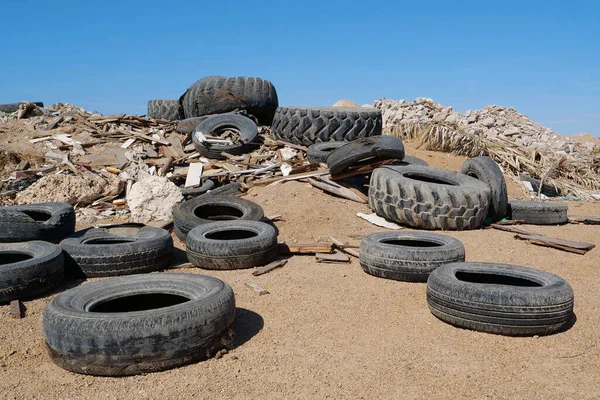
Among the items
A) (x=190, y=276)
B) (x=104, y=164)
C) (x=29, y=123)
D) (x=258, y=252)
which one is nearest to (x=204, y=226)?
(x=258, y=252)

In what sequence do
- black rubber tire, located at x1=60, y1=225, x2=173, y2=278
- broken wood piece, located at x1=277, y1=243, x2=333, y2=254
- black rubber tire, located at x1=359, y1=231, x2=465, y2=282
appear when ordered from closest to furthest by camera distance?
black rubber tire, located at x1=359, y1=231, x2=465, y2=282 < black rubber tire, located at x1=60, y1=225, x2=173, y2=278 < broken wood piece, located at x1=277, y1=243, x2=333, y2=254

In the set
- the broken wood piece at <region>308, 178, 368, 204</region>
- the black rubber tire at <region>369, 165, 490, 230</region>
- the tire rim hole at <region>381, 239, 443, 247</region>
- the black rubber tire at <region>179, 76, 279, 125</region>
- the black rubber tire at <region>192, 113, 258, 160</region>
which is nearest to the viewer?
the tire rim hole at <region>381, 239, 443, 247</region>

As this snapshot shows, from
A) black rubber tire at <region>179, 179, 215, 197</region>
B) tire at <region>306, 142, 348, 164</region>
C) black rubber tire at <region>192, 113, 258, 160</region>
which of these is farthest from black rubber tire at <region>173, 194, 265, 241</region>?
black rubber tire at <region>192, 113, 258, 160</region>

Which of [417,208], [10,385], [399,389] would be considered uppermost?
[417,208]

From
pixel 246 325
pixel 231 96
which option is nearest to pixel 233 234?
pixel 246 325

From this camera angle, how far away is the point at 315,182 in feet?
34.8

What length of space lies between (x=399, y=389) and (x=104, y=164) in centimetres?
1106

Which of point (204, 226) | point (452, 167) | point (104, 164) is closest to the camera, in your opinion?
point (204, 226)

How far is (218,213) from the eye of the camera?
9.52m

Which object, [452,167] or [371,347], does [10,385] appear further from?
[452,167]

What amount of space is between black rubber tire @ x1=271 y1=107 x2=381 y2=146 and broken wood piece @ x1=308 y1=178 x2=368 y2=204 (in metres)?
2.94

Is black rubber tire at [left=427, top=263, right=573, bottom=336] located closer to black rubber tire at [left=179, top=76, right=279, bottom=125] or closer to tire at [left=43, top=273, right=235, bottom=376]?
tire at [left=43, top=273, right=235, bottom=376]

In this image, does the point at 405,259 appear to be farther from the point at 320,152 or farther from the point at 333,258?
the point at 320,152

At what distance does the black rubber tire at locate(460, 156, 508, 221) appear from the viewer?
941 centimetres
